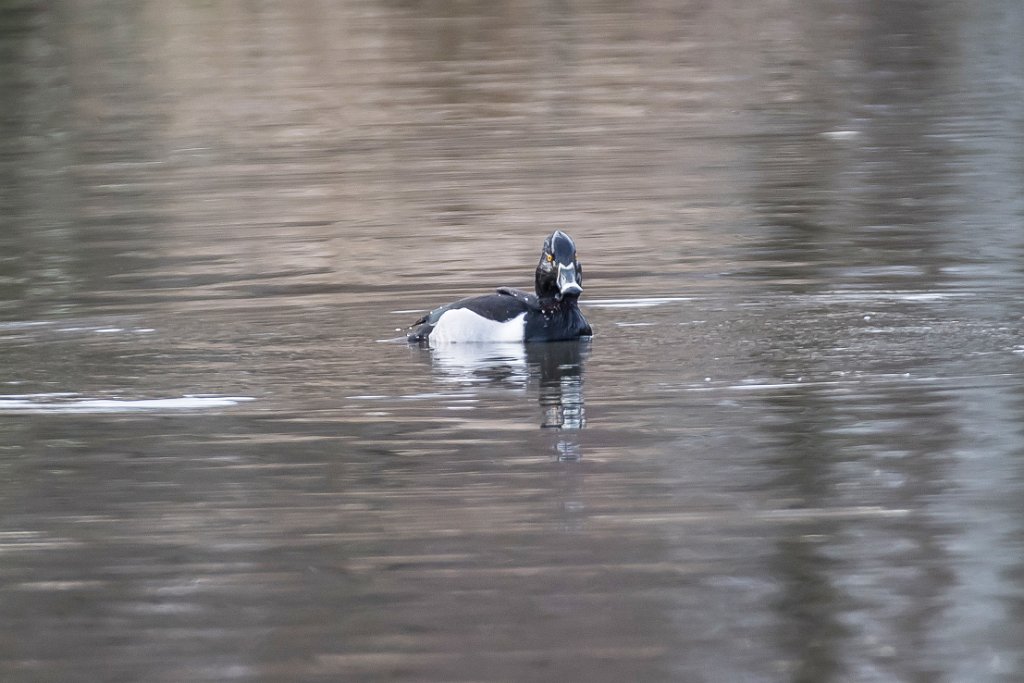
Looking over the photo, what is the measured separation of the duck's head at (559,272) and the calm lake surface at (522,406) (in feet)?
1.28

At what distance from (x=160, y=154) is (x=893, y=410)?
53.7ft

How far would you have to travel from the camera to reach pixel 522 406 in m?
11.1

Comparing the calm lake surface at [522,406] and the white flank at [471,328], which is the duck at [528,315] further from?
the calm lake surface at [522,406]

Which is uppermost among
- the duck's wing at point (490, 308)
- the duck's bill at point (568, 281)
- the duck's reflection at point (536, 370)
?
the duck's bill at point (568, 281)

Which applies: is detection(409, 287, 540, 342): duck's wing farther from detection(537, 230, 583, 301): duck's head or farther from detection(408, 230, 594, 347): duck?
detection(537, 230, 583, 301): duck's head

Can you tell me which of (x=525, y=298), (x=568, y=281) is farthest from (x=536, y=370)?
(x=525, y=298)

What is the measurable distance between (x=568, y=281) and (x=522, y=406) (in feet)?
6.22

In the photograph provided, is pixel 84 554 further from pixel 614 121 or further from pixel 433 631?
pixel 614 121

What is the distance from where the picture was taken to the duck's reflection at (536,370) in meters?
10.9

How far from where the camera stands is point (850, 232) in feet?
56.6

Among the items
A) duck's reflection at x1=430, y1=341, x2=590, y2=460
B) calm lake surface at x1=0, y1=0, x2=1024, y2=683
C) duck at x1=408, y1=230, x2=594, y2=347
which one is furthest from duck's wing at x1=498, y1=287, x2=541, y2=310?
calm lake surface at x1=0, y1=0, x2=1024, y2=683

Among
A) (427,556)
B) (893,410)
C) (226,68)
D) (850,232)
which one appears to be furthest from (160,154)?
(427,556)

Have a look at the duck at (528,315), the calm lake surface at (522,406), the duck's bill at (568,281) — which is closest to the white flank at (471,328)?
the duck at (528,315)

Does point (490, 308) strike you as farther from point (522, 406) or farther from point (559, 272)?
point (522, 406)
